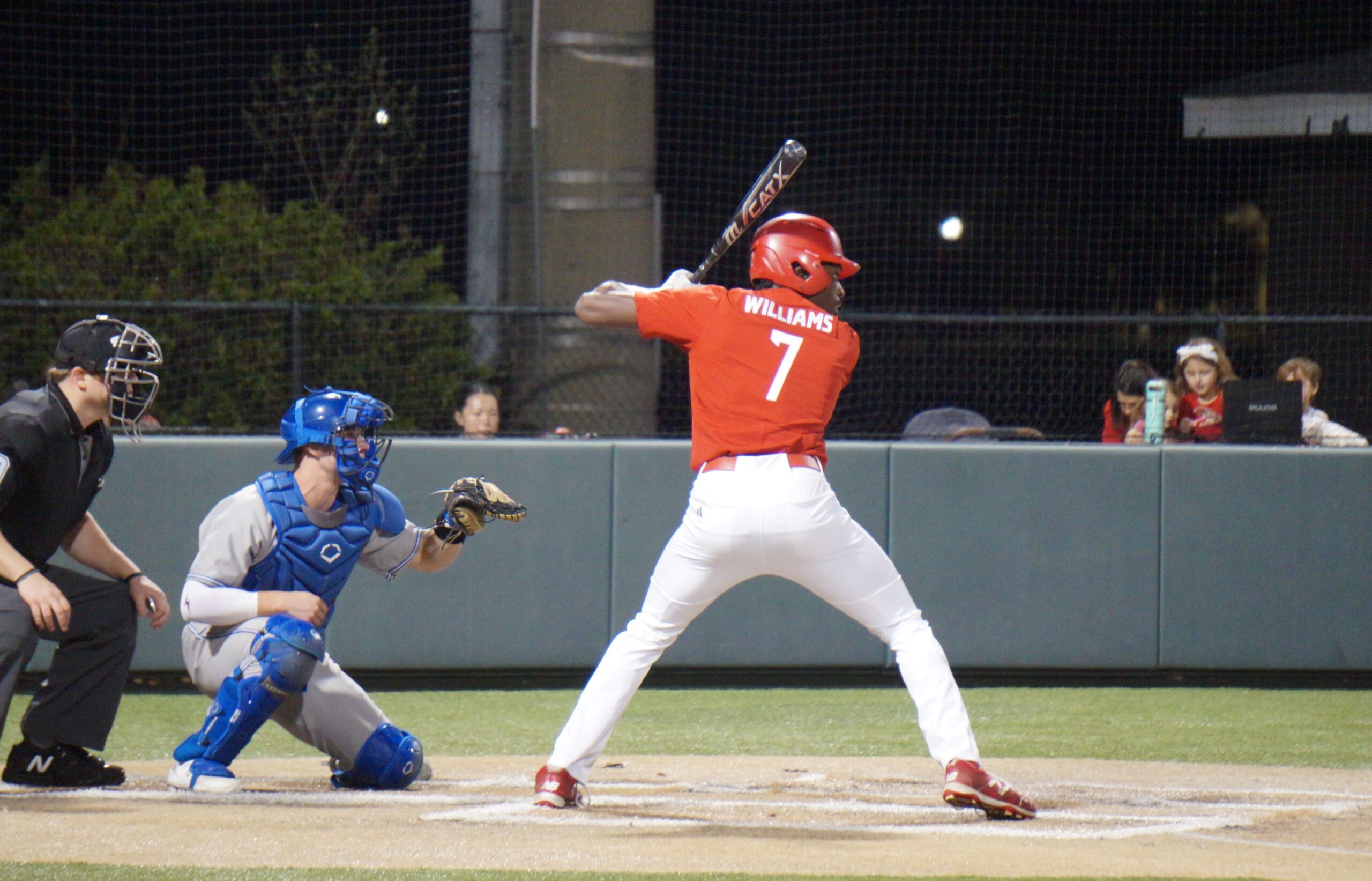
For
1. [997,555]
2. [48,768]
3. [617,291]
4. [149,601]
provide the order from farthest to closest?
[997,555]
[149,601]
[48,768]
[617,291]

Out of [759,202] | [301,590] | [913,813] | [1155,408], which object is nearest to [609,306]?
[759,202]

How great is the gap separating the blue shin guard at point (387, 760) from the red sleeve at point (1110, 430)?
406 cm

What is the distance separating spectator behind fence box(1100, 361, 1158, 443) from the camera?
7148 millimetres

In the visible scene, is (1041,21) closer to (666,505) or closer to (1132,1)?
(1132,1)

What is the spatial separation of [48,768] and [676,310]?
2.17m

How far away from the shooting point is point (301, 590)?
427 cm

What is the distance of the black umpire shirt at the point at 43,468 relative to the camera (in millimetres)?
4016

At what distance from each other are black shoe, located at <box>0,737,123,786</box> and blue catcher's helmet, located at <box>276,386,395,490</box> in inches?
42.6

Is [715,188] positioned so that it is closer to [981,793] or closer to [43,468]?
[43,468]

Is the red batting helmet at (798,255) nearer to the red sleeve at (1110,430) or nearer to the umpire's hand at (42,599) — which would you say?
the umpire's hand at (42,599)

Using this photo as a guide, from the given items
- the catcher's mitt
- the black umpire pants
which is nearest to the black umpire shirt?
the black umpire pants

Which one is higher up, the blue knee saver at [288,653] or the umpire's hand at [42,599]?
the umpire's hand at [42,599]

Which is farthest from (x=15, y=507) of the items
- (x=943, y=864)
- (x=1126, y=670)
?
(x=1126, y=670)

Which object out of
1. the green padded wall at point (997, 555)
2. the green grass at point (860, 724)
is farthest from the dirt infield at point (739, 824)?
the green padded wall at point (997, 555)
